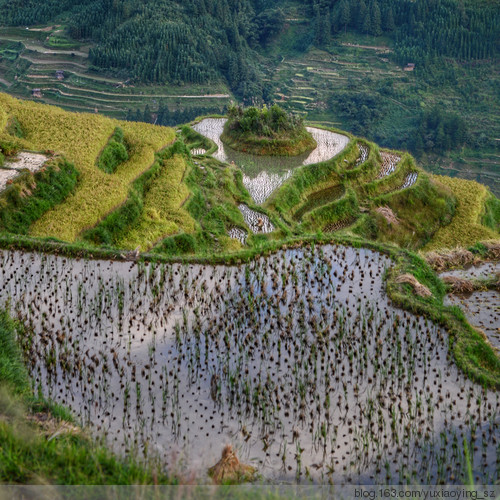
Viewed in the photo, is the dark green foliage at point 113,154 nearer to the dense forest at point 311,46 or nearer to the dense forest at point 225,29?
the dense forest at point 311,46

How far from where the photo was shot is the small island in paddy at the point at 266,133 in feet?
69.3

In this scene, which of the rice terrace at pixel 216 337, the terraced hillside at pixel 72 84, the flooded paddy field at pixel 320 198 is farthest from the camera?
the terraced hillside at pixel 72 84

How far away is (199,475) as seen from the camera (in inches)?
229

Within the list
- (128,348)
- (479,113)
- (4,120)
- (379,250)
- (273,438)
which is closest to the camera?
(273,438)

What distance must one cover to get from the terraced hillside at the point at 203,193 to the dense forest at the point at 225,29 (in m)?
24.3

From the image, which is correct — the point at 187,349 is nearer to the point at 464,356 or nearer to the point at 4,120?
the point at 464,356

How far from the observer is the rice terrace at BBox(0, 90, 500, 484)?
20.5 ft

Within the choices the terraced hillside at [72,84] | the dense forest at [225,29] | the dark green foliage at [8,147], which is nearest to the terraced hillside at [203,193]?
the dark green foliage at [8,147]

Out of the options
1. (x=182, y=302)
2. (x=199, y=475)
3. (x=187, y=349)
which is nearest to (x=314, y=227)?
(x=182, y=302)

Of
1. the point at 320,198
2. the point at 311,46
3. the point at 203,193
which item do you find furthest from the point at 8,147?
the point at 311,46

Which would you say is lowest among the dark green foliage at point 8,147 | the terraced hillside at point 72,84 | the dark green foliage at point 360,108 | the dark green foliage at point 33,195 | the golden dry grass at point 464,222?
the dark green foliage at point 360,108

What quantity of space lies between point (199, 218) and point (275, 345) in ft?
24.6

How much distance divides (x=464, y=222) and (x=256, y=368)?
42.2 feet

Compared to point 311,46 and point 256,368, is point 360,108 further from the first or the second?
point 256,368
